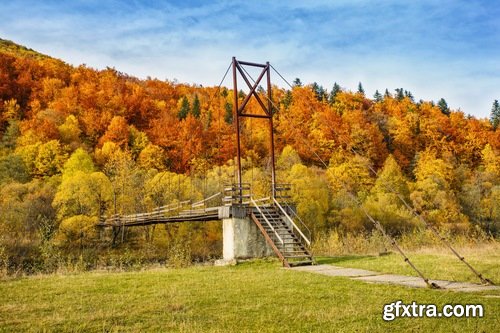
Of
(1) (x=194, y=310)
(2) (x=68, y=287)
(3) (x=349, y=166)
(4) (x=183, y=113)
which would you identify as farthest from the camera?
(4) (x=183, y=113)

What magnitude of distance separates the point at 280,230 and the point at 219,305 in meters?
8.17

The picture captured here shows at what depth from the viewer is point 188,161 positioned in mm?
50500

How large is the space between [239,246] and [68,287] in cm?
673

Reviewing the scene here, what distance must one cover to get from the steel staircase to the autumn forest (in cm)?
847

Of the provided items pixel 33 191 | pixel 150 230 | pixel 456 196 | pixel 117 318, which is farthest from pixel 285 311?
pixel 456 196

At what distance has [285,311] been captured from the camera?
6.37m

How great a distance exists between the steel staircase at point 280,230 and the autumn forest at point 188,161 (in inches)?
333

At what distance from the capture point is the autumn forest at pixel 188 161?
32.5 meters

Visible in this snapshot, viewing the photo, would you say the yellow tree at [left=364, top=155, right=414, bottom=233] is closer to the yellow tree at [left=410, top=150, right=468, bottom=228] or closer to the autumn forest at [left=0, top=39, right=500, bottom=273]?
the autumn forest at [left=0, top=39, right=500, bottom=273]

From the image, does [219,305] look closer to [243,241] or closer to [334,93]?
[243,241]

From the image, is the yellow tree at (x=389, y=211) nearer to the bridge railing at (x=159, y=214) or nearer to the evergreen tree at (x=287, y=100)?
the bridge railing at (x=159, y=214)

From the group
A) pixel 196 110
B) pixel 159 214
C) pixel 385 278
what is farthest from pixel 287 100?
pixel 385 278

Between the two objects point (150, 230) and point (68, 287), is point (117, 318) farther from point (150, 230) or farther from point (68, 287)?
point (150, 230)

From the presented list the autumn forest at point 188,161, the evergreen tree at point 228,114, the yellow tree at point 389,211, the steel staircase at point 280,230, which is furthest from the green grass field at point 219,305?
the evergreen tree at point 228,114
